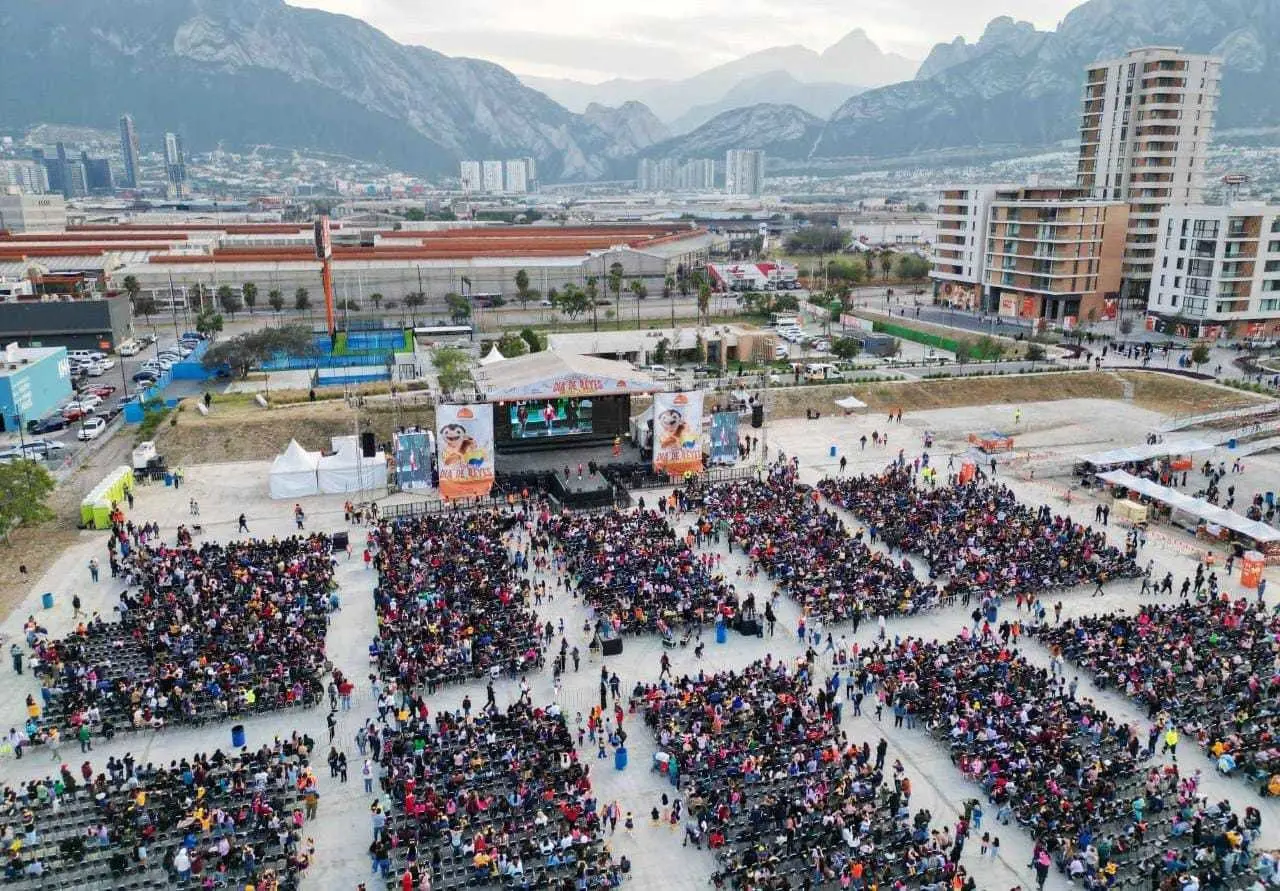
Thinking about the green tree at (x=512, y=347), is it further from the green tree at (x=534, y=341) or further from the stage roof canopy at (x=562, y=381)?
the stage roof canopy at (x=562, y=381)

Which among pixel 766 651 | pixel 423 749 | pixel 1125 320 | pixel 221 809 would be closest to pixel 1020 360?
pixel 1125 320

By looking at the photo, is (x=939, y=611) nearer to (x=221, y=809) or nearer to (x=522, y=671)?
(x=522, y=671)

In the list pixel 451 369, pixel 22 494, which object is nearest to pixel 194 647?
pixel 22 494

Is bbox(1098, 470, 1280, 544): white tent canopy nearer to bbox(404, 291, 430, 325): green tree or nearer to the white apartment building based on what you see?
the white apartment building

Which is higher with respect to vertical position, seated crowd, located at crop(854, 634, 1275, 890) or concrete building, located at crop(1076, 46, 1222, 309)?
concrete building, located at crop(1076, 46, 1222, 309)

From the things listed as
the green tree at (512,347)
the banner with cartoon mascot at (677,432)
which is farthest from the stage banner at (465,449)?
the green tree at (512,347)

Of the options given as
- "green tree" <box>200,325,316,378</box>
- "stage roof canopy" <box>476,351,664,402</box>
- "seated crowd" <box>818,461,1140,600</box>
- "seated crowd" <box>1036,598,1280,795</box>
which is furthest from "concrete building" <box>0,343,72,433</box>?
"seated crowd" <box>1036,598,1280,795</box>
